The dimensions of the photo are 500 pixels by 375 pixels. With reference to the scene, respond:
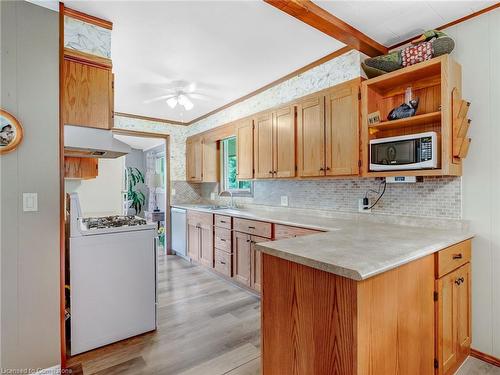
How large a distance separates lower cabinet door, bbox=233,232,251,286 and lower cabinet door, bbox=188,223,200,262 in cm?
99

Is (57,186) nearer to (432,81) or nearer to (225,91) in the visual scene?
(225,91)

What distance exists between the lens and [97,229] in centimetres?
211

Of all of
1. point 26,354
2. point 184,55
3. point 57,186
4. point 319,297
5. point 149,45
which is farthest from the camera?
point 184,55

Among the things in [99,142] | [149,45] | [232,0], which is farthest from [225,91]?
[99,142]

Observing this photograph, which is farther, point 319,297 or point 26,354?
point 26,354

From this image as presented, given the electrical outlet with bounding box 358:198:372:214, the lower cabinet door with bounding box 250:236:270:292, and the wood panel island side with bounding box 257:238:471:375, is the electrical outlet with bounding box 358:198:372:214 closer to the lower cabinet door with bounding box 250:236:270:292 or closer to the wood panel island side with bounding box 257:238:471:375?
the wood panel island side with bounding box 257:238:471:375

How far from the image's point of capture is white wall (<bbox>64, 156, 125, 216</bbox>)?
A: 376 cm

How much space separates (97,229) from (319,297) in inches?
69.0

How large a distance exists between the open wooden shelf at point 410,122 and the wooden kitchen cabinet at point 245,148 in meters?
1.65

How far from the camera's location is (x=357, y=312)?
1055 mm

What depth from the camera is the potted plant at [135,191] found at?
7203 mm

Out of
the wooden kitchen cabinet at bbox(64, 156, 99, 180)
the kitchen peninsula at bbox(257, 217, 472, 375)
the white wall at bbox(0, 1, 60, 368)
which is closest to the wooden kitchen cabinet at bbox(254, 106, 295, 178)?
the kitchen peninsula at bbox(257, 217, 472, 375)

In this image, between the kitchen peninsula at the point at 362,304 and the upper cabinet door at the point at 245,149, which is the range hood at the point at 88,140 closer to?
the kitchen peninsula at the point at 362,304

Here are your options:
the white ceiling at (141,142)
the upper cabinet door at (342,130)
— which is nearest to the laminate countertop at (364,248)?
the upper cabinet door at (342,130)
